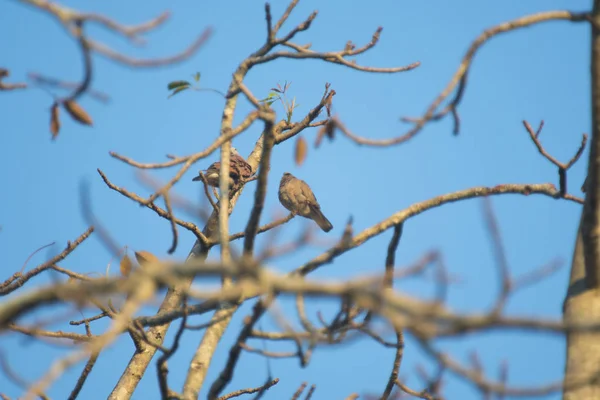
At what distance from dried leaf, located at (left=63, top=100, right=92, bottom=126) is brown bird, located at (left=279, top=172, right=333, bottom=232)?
7778 mm

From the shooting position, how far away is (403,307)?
1.72 metres

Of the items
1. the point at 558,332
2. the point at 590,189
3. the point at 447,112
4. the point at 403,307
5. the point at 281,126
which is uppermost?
the point at 281,126

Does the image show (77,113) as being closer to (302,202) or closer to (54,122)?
(54,122)

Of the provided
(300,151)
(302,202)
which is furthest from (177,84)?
(302,202)

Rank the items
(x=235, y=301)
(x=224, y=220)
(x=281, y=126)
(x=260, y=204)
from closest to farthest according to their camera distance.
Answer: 1. (x=260, y=204)
2. (x=235, y=301)
3. (x=224, y=220)
4. (x=281, y=126)

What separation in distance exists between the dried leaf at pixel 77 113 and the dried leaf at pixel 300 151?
1.12 meters

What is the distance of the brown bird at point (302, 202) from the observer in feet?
35.9

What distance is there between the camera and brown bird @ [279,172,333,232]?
10945mm

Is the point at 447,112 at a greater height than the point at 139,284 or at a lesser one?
greater

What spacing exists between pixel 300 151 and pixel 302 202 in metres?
7.28

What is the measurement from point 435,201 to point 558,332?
2106 millimetres

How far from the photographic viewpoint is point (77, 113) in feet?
10.5

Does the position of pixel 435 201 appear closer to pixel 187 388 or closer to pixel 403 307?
pixel 187 388

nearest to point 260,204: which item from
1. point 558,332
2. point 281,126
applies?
point 558,332
